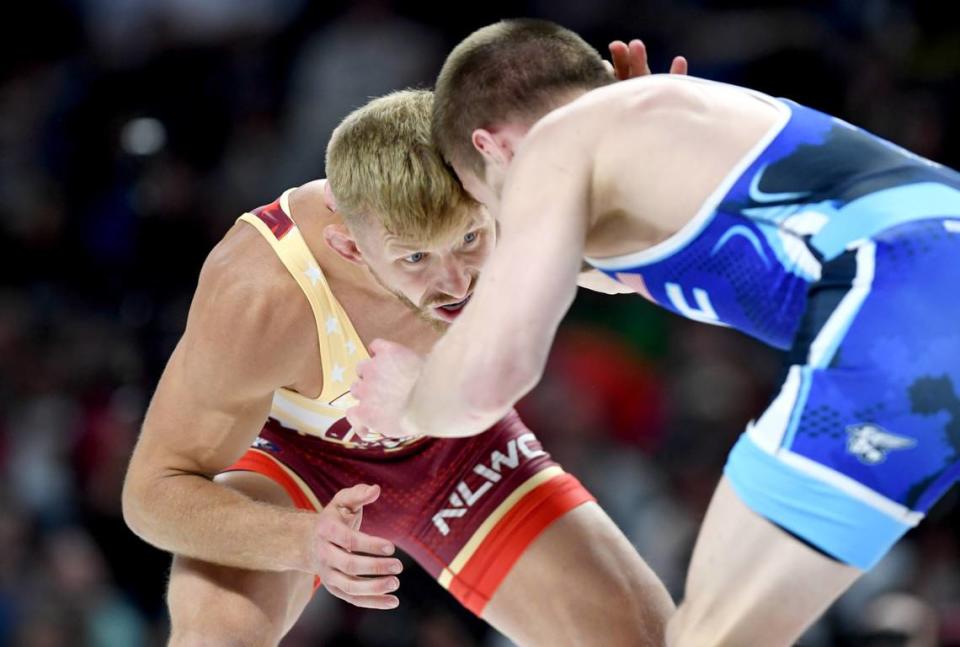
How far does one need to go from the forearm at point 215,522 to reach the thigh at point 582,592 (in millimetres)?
664

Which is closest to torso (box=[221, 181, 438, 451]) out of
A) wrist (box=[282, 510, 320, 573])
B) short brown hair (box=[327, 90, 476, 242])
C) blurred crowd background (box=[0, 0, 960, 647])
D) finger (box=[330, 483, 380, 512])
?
short brown hair (box=[327, 90, 476, 242])

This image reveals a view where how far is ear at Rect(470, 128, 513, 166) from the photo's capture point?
9.91 ft

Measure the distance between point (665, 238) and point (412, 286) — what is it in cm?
92

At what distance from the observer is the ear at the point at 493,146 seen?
3021mm

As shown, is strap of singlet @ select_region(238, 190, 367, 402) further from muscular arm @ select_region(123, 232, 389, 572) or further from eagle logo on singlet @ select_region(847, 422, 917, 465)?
eagle logo on singlet @ select_region(847, 422, 917, 465)

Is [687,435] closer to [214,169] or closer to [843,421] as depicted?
[214,169]

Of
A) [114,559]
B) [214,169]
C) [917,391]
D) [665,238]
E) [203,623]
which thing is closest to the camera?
[917,391]

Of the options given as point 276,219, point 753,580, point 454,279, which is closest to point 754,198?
point 753,580

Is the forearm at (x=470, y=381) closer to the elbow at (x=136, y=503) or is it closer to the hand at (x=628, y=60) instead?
the hand at (x=628, y=60)

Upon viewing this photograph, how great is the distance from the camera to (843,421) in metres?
2.57

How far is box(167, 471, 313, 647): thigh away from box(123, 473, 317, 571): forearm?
0.05 meters

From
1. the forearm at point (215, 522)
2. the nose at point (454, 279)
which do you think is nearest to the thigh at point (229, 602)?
the forearm at point (215, 522)

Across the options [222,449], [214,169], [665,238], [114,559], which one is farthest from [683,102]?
[214,169]

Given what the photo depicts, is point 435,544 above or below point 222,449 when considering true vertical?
below
